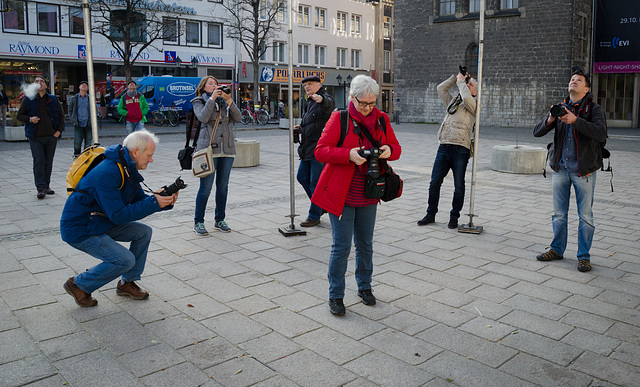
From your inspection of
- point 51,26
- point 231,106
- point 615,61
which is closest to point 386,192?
point 231,106

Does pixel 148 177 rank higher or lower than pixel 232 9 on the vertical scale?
lower

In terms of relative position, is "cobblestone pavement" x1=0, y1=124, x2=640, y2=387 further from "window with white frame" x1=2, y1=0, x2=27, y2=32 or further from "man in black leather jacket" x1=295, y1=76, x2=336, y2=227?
"window with white frame" x1=2, y1=0, x2=27, y2=32

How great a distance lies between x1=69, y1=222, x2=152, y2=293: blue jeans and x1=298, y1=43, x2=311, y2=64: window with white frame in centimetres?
4356

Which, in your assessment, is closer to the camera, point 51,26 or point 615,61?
point 615,61

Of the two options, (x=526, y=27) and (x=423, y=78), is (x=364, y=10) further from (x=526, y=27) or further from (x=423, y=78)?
(x=526, y=27)

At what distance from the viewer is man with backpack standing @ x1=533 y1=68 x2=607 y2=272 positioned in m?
5.50

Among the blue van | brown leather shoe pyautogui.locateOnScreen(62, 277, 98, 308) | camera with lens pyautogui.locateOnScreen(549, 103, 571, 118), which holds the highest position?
the blue van

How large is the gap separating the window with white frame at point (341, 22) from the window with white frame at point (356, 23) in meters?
0.95

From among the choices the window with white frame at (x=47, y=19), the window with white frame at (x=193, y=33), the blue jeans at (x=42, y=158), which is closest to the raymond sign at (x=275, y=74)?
the window with white frame at (x=193, y=33)

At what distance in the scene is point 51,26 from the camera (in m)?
33.1

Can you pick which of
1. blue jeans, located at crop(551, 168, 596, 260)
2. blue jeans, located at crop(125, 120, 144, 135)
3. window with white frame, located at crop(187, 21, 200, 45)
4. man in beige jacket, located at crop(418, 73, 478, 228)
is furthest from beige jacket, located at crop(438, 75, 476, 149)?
window with white frame, located at crop(187, 21, 200, 45)

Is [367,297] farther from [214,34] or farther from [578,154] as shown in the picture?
[214,34]

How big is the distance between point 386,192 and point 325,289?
1150mm

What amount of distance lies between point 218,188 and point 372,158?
3268 mm
